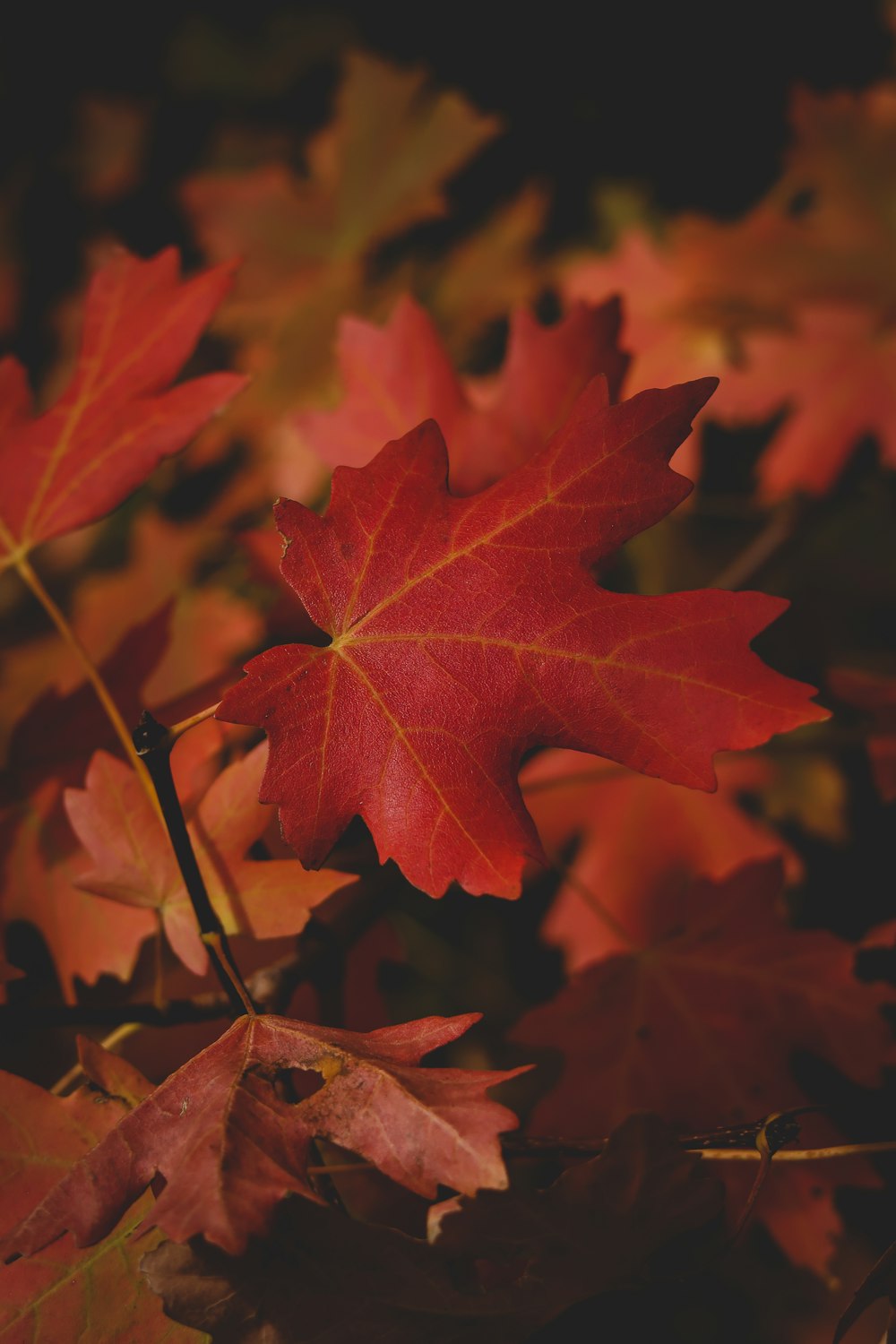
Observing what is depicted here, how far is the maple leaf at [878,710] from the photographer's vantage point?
822 millimetres

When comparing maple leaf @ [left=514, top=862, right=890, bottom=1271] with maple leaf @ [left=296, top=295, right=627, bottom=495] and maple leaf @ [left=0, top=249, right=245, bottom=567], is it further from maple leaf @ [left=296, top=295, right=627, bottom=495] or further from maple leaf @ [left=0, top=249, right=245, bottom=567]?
maple leaf @ [left=0, top=249, right=245, bottom=567]

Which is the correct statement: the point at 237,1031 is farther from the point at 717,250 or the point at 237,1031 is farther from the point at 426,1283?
the point at 717,250

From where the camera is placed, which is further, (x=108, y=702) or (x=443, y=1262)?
(x=108, y=702)

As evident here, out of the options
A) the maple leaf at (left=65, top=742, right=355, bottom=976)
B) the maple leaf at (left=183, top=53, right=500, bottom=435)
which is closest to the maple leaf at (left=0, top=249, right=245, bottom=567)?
the maple leaf at (left=65, top=742, right=355, bottom=976)

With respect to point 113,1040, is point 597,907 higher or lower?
lower

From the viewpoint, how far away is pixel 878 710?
32.6 inches

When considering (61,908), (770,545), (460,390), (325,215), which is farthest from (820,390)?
(61,908)

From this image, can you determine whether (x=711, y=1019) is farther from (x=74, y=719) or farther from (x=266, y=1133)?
(x=74, y=719)

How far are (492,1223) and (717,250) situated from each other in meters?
1.24

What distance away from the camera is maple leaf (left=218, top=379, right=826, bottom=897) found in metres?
0.57

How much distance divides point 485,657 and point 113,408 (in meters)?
0.43

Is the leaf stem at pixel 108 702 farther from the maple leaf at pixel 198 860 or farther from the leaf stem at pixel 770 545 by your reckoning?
the leaf stem at pixel 770 545

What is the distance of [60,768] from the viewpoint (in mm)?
890

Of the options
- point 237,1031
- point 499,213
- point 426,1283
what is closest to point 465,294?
point 499,213
